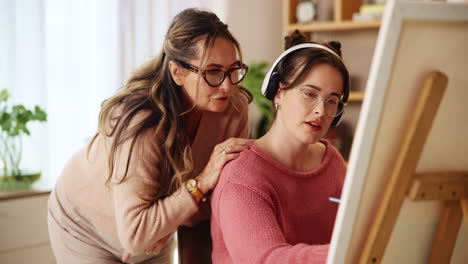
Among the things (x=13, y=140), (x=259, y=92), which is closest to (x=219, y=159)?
(x=13, y=140)

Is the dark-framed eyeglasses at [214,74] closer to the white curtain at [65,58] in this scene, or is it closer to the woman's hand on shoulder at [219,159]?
the woman's hand on shoulder at [219,159]

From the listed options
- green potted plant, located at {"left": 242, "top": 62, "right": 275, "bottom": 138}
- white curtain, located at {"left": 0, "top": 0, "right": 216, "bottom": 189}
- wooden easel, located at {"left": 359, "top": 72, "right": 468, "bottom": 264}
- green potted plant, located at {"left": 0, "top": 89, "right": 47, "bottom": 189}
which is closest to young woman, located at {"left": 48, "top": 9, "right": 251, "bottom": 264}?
wooden easel, located at {"left": 359, "top": 72, "right": 468, "bottom": 264}

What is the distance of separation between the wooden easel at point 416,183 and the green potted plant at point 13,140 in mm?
2389

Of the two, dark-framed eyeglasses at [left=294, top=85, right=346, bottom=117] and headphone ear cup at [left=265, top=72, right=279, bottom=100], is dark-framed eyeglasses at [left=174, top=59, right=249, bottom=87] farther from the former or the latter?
dark-framed eyeglasses at [left=294, top=85, right=346, bottom=117]

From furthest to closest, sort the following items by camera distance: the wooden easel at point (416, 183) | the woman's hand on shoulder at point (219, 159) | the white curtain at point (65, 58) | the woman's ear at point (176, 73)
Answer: the white curtain at point (65, 58)
the woman's ear at point (176, 73)
the woman's hand on shoulder at point (219, 159)
the wooden easel at point (416, 183)

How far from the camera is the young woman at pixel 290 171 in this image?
1183 millimetres

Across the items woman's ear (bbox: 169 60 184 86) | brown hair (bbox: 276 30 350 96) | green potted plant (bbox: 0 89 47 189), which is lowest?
green potted plant (bbox: 0 89 47 189)

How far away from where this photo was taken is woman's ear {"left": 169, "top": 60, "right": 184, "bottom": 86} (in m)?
1.59

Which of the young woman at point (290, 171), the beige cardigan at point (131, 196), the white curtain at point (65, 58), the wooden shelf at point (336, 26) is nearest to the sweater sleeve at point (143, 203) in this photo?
the beige cardigan at point (131, 196)

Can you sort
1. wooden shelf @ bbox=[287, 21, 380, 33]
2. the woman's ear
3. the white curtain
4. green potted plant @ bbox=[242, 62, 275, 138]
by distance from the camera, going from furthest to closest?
green potted plant @ bbox=[242, 62, 275, 138]
wooden shelf @ bbox=[287, 21, 380, 33]
the white curtain
the woman's ear

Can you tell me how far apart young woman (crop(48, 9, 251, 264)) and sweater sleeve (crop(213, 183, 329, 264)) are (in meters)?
0.13

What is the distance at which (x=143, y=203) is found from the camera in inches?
56.5

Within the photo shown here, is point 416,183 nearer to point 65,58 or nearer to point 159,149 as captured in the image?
point 159,149

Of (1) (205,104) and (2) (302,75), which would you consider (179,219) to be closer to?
(1) (205,104)
